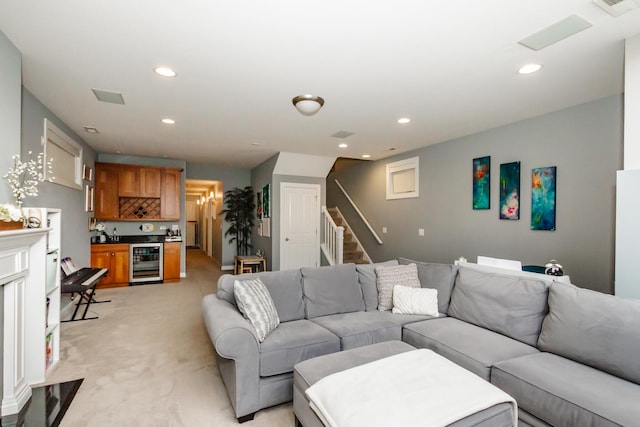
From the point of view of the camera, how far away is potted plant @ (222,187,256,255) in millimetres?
8008

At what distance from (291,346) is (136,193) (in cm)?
568

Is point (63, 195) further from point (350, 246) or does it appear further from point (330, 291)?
point (350, 246)

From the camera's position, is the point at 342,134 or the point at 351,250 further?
the point at 351,250

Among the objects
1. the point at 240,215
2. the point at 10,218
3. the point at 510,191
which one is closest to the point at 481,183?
the point at 510,191

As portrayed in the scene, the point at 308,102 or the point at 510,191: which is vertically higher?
the point at 308,102

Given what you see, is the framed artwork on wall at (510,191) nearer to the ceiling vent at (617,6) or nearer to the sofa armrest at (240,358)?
the ceiling vent at (617,6)

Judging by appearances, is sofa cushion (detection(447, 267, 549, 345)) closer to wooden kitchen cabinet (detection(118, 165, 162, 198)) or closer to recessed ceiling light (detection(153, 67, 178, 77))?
recessed ceiling light (detection(153, 67, 178, 77))

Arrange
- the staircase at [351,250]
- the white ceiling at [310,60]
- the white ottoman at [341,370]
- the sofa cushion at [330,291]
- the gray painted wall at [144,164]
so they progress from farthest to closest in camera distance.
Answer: the staircase at [351,250]
the gray painted wall at [144,164]
the sofa cushion at [330,291]
the white ceiling at [310,60]
the white ottoman at [341,370]

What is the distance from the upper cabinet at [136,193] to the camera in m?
6.20

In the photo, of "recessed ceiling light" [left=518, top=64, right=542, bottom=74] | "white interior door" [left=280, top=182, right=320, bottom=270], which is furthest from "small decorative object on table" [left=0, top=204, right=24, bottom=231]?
"white interior door" [left=280, top=182, right=320, bottom=270]

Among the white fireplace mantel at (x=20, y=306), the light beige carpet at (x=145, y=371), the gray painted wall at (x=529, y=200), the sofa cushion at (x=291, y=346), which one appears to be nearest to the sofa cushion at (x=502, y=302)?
the sofa cushion at (x=291, y=346)

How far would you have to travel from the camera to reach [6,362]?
2.11 meters

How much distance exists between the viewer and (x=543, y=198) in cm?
391

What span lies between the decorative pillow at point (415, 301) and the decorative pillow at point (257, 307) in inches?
47.1
